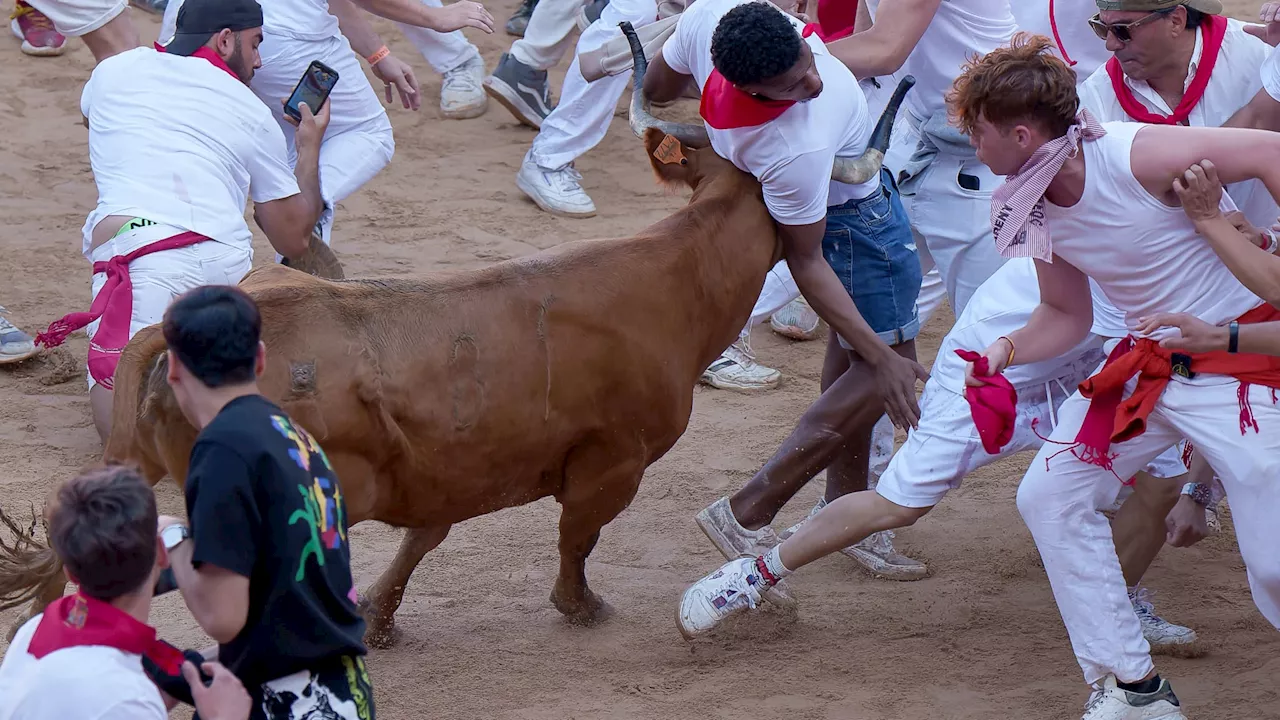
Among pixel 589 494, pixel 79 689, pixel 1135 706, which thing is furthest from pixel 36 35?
pixel 1135 706

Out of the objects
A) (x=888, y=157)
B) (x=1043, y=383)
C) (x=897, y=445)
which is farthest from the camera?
(x=897, y=445)

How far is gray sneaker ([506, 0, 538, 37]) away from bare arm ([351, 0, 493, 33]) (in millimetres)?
3380

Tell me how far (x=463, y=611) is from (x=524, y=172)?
4.17 metres

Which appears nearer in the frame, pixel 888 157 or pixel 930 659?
pixel 930 659

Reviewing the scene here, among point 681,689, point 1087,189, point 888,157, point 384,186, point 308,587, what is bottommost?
point 384,186

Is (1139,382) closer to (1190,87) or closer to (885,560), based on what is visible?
(1190,87)

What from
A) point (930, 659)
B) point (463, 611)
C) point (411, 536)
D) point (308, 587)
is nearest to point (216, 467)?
point (308, 587)

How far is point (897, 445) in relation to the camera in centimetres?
611

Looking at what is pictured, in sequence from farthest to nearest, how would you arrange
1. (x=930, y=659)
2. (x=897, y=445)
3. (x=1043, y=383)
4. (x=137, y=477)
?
(x=897, y=445)
(x=930, y=659)
(x=1043, y=383)
(x=137, y=477)

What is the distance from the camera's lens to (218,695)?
8.07 feet

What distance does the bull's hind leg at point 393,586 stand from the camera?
171 inches

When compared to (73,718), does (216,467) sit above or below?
above

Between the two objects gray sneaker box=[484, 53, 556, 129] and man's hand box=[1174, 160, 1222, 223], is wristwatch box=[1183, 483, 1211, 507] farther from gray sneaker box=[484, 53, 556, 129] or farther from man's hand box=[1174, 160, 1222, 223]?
gray sneaker box=[484, 53, 556, 129]

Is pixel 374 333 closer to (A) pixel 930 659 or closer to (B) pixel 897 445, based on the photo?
(A) pixel 930 659
